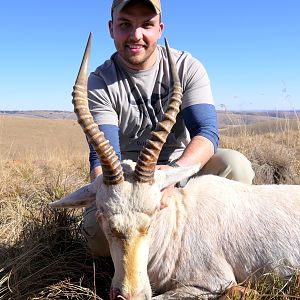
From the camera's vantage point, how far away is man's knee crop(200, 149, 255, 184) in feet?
18.7

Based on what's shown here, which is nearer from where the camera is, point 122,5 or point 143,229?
point 143,229

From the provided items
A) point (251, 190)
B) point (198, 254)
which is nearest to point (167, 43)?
point (251, 190)

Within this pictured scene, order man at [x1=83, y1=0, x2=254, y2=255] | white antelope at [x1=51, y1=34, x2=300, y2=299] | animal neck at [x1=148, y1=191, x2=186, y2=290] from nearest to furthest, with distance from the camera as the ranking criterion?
white antelope at [x1=51, y1=34, x2=300, y2=299]
animal neck at [x1=148, y1=191, x2=186, y2=290]
man at [x1=83, y1=0, x2=254, y2=255]

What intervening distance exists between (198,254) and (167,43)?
2038 millimetres

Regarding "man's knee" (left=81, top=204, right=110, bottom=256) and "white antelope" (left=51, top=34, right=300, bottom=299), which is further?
"man's knee" (left=81, top=204, right=110, bottom=256)

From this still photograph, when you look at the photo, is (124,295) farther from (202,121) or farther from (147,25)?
(147,25)

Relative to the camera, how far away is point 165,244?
14.8 ft

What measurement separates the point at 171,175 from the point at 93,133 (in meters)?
0.84

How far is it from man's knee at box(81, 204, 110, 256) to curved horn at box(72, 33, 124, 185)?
1.10 meters

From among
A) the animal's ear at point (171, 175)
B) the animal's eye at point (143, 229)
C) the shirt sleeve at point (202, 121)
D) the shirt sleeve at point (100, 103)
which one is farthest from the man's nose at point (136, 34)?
the animal's eye at point (143, 229)

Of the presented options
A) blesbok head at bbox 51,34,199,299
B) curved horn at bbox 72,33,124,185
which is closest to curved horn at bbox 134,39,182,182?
blesbok head at bbox 51,34,199,299

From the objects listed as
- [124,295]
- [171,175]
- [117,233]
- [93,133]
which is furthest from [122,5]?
[124,295]

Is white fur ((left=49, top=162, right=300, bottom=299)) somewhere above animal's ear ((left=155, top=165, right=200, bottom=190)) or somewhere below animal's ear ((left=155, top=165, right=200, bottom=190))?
below

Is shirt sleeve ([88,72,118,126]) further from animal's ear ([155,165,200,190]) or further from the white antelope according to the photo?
animal's ear ([155,165,200,190])
